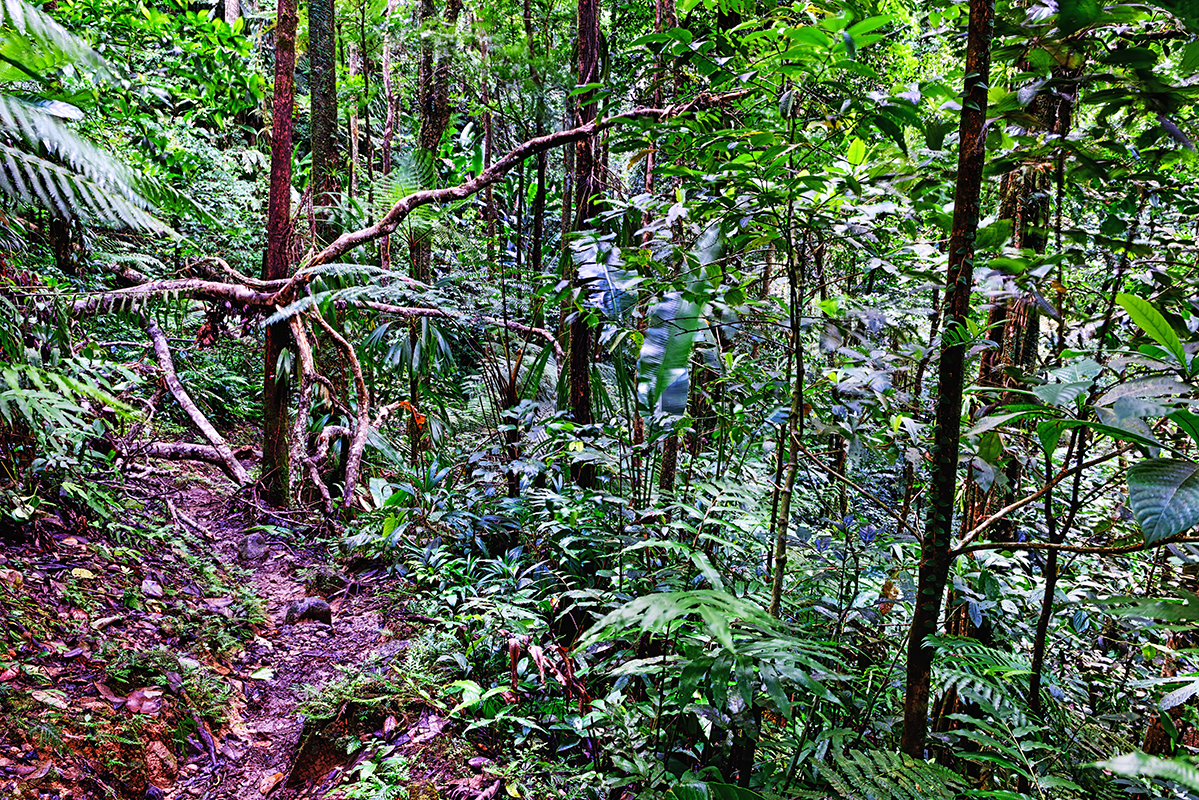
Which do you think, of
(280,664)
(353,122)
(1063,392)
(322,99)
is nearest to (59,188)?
(280,664)

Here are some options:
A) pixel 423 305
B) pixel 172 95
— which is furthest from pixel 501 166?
pixel 172 95

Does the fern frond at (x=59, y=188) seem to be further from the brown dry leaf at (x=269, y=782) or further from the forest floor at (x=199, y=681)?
the brown dry leaf at (x=269, y=782)

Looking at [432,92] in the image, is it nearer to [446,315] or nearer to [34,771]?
[446,315]

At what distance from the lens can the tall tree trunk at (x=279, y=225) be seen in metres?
3.58

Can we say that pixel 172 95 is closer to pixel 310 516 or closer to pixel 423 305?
pixel 423 305

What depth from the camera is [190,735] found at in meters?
2.12

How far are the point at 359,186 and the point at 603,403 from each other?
4513 millimetres

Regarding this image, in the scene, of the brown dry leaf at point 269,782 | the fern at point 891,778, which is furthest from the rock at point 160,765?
the fern at point 891,778

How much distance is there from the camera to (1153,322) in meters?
0.79

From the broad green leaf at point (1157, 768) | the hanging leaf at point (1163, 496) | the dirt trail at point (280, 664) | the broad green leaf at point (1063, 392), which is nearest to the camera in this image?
the broad green leaf at point (1157, 768)

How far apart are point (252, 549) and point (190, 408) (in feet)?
2.82

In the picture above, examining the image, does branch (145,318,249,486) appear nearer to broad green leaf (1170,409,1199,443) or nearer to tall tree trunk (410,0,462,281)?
tall tree trunk (410,0,462,281)

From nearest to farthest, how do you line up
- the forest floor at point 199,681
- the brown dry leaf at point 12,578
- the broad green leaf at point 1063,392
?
1. the broad green leaf at point 1063,392
2. the forest floor at point 199,681
3. the brown dry leaf at point 12,578

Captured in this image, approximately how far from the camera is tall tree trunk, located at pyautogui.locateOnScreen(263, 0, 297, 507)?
3.58 metres
